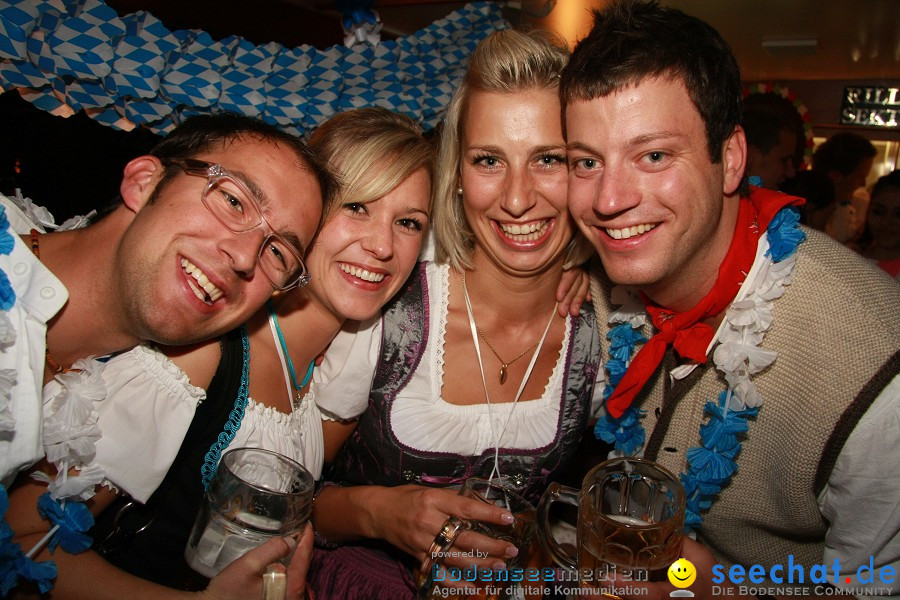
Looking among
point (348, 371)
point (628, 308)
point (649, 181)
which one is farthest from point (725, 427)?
point (348, 371)

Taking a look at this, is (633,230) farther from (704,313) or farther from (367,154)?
(367,154)

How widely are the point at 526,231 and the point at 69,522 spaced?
1.29 meters

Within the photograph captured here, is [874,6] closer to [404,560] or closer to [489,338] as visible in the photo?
[489,338]

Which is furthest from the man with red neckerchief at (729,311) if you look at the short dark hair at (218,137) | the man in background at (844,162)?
the man in background at (844,162)

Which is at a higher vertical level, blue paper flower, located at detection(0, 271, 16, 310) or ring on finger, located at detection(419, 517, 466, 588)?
blue paper flower, located at detection(0, 271, 16, 310)

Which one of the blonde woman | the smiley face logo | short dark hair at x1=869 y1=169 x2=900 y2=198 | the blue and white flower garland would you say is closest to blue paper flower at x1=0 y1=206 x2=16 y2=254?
the blonde woman

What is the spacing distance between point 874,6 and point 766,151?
7.71 ft

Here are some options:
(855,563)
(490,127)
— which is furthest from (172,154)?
(855,563)

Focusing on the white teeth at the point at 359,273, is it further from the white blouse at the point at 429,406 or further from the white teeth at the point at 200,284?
the white teeth at the point at 200,284

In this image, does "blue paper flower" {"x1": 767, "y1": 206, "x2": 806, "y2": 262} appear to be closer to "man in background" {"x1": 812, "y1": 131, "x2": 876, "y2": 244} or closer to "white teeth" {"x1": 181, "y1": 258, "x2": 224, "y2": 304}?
"white teeth" {"x1": 181, "y1": 258, "x2": 224, "y2": 304}

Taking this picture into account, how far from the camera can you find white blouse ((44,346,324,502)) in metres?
1.27

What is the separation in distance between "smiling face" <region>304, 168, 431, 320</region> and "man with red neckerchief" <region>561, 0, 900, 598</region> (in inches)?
19.0

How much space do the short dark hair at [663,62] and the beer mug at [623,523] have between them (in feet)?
2.79

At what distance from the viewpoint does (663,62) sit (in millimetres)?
1486
